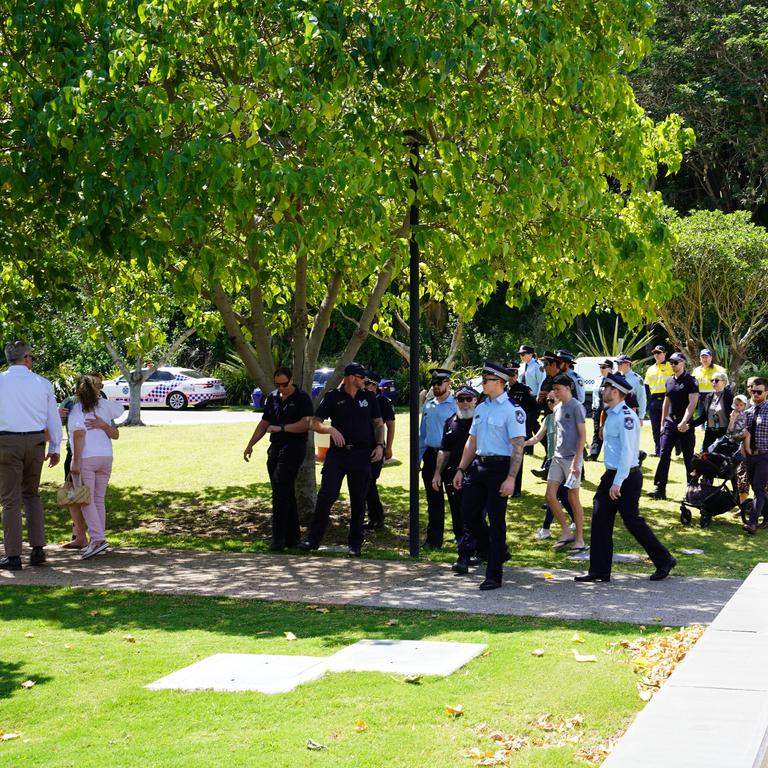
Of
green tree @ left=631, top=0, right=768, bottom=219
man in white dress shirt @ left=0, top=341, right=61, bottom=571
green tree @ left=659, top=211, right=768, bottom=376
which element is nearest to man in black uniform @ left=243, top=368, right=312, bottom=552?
man in white dress shirt @ left=0, top=341, right=61, bottom=571

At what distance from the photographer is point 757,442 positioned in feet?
45.5

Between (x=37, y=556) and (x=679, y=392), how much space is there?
28.5 ft

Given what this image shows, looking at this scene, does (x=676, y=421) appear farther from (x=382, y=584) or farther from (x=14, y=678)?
(x=14, y=678)

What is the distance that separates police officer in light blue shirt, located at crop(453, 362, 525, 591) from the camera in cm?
1033

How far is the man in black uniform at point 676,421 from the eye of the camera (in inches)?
631

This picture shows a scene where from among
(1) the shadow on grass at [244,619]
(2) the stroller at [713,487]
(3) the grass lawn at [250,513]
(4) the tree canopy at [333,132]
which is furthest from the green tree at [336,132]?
(1) the shadow on grass at [244,619]

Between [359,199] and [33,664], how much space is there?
4.77 m

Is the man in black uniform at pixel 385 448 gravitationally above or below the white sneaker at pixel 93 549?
above

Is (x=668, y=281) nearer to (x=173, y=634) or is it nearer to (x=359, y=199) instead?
(x=359, y=199)

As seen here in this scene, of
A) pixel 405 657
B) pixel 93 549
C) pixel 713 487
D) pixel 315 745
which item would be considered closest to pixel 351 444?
pixel 93 549

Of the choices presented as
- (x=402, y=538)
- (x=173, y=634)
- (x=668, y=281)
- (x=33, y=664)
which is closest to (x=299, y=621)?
(x=173, y=634)

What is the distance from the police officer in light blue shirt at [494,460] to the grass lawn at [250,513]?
171 cm

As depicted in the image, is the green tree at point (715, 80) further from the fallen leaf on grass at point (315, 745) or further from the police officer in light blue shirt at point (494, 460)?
the fallen leaf on grass at point (315, 745)

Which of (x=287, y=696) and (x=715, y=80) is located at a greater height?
(x=715, y=80)
